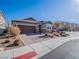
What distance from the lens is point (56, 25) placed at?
52.7 m

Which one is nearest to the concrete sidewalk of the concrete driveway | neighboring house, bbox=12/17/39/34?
the concrete driveway

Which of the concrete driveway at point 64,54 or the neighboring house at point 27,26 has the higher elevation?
the neighboring house at point 27,26

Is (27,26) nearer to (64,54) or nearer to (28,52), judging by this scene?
(28,52)

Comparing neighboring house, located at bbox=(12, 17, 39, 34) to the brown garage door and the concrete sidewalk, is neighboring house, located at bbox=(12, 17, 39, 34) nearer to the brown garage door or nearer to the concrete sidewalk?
the brown garage door

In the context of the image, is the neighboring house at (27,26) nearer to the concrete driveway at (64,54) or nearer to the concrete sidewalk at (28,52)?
the concrete sidewalk at (28,52)

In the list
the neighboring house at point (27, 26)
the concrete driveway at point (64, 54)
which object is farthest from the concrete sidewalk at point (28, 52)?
the neighboring house at point (27, 26)

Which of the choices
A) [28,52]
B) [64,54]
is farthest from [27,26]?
[64,54]

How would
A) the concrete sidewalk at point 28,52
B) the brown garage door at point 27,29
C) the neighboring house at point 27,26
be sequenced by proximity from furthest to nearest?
the brown garage door at point 27,29
the neighboring house at point 27,26
the concrete sidewalk at point 28,52

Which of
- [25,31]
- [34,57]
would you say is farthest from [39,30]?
[34,57]

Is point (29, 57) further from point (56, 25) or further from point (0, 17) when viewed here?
point (56, 25)

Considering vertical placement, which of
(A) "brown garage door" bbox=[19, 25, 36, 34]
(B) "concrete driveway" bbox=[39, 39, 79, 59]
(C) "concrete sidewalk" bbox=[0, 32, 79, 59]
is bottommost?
(B) "concrete driveway" bbox=[39, 39, 79, 59]

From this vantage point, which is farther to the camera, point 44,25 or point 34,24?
point 44,25

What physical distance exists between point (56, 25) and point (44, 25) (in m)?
16.6

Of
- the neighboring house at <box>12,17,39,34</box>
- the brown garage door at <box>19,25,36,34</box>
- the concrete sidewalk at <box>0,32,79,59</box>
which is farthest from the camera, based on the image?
the brown garage door at <box>19,25,36,34</box>
